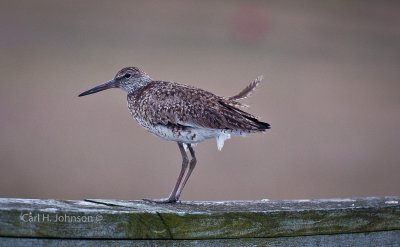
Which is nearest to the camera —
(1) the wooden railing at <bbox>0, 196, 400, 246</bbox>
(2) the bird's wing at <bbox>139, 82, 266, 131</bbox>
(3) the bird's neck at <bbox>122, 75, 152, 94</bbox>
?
(1) the wooden railing at <bbox>0, 196, 400, 246</bbox>

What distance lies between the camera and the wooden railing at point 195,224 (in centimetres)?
303

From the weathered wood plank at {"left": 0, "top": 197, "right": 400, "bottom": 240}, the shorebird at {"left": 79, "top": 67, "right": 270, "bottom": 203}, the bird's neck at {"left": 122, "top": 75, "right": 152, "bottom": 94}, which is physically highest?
the bird's neck at {"left": 122, "top": 75, "right": 152, "bottom": 94}

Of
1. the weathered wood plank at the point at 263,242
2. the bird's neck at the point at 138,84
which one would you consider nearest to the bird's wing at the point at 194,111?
the bird's neck at the point at 138,84

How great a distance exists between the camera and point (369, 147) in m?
13.2

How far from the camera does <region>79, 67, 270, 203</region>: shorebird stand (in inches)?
212

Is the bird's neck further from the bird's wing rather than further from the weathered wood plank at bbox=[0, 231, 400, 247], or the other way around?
the weathered wood plank at bbox=[0, 231, 400, 247]

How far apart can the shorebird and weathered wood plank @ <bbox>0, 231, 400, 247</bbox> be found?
6.11 ft

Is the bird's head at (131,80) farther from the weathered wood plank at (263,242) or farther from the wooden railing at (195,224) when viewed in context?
the weathered wood plank at (263,242)

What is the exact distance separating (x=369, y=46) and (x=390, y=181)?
14.2ft

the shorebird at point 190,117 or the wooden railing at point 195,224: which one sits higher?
the shorebird at point 190,117

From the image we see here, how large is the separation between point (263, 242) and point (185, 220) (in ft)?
0.99

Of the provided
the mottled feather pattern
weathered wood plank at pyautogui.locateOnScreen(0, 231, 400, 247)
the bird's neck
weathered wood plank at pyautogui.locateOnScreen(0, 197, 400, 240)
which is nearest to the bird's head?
the bird's neck

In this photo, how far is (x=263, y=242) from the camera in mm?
3328

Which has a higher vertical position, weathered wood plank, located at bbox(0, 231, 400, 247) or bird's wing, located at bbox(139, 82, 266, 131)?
bird's wing, located at bbox(139, 82, 266, 131)
